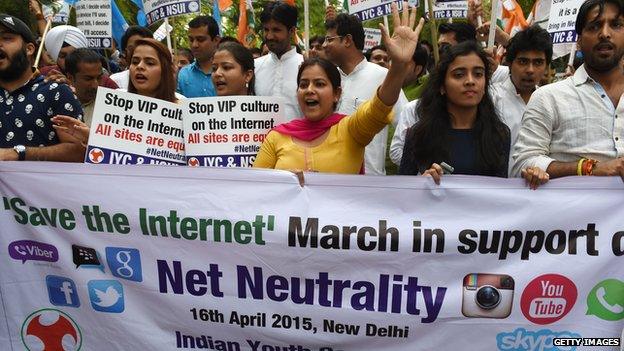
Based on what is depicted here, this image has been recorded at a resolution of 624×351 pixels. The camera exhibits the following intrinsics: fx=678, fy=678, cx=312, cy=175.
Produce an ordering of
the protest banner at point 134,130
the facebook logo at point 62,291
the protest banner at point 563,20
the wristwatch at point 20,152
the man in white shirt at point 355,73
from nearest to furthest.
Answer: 1. the facebook logo at point 62,291
2. the wristwatch at point 20,152
3. the protest banner at point 134,130
4. the man in white shirt at point 355,73
5. the protest banner at point 563,20

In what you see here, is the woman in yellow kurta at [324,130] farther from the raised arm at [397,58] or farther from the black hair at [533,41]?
the black hair at [533,41]

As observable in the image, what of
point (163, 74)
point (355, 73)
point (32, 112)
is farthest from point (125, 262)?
point (355, 73)

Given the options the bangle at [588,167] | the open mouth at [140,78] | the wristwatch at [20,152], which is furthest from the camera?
the open mouth at [140,78]

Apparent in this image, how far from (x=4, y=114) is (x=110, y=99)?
2.03 feet

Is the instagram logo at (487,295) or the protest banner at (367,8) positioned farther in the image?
the protest banner at (367,8)

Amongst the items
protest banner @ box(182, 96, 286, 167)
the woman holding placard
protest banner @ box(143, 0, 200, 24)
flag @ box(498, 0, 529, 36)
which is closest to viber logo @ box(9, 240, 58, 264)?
protest banner @ box(182, 96, 286, 167)

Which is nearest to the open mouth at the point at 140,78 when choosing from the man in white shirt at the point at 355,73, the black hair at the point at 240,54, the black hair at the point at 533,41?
the black hair at the point at 240,54

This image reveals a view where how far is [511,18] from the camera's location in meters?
7.30

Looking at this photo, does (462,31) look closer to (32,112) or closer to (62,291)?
(32,112)

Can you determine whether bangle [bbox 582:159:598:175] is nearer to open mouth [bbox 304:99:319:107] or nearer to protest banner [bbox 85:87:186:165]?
open mouth [bbox 304:99:319:107]

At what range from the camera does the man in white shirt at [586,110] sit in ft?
10.9

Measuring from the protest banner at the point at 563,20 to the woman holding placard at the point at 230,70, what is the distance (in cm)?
304

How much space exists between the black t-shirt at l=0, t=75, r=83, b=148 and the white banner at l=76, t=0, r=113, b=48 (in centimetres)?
453

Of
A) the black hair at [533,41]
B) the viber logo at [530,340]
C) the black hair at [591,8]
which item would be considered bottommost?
the viber logo at [530,340]
